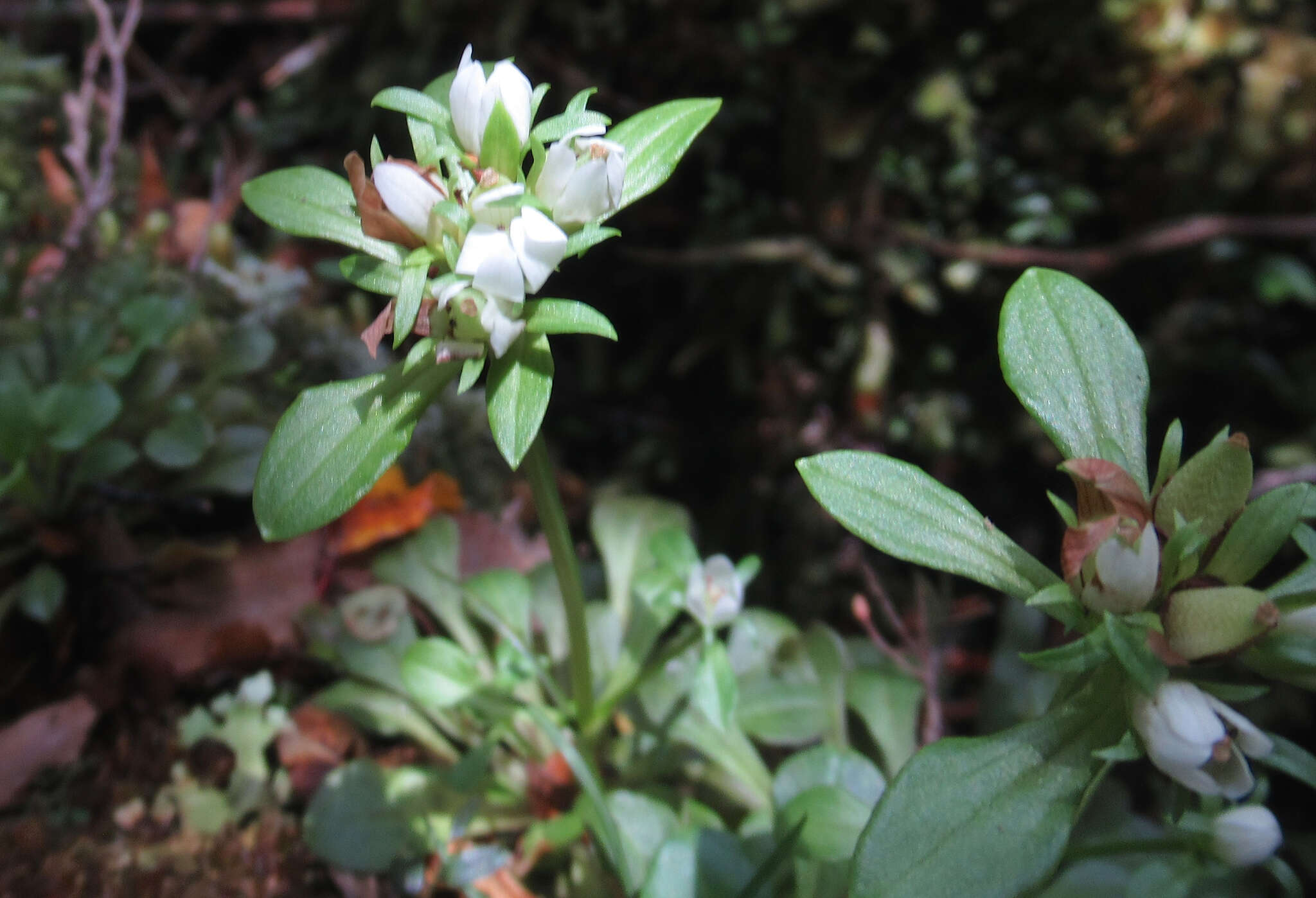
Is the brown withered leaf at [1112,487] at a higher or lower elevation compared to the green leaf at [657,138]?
lower

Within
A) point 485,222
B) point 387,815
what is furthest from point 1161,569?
point 387,815

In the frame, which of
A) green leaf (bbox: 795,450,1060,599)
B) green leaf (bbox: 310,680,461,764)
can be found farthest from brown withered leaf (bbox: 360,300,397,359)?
green leaf (bbox: 310,680,461,764)

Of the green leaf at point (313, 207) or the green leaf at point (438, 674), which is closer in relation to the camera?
the green leaf at point (313, 207)

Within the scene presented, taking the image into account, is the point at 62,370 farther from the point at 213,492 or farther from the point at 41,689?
the point at 41,689

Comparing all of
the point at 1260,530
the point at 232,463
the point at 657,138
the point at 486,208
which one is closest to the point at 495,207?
the point at 486,208

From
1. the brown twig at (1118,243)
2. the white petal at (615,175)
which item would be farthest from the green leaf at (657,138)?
the brown twig at (1118,243)

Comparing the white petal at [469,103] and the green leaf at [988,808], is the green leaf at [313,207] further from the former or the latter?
the green leaf at [988,808]
